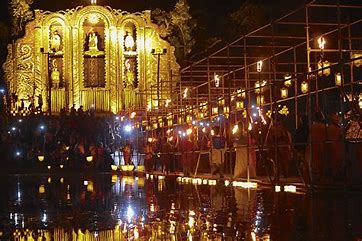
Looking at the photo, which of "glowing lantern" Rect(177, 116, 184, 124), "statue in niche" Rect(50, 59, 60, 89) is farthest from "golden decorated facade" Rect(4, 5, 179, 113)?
"glowing lantern" Rect(177, 116, 184, 124)

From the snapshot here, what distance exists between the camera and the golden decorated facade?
50.5 m

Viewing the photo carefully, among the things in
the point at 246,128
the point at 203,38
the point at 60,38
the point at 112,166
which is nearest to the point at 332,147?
the point at 246,128

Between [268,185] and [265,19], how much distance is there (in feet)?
108

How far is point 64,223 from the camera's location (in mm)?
10555

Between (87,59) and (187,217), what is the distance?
43.6 metres

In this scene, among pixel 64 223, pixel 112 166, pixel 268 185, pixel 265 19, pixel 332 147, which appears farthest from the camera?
pixel 265 19

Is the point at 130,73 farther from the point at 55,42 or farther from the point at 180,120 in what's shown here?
the point at 180,120

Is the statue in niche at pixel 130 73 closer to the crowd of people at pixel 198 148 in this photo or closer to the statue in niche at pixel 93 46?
the statue in niche at pixel 93 46

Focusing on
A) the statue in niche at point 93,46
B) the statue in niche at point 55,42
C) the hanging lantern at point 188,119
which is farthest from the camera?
the statue in niche at point 93,46

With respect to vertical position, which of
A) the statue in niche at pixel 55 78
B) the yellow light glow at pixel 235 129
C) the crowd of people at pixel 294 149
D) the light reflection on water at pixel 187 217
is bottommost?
the light reflection on water at pixel 187 217

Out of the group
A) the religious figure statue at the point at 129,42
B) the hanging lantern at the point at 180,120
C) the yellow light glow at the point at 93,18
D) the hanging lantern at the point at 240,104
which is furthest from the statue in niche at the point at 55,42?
the hanging lantern at the point at 240,104

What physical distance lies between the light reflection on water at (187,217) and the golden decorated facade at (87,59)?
35.3 meters

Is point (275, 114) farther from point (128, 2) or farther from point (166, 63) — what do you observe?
point (128, 2)

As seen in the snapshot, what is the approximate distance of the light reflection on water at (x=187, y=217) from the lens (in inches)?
341
